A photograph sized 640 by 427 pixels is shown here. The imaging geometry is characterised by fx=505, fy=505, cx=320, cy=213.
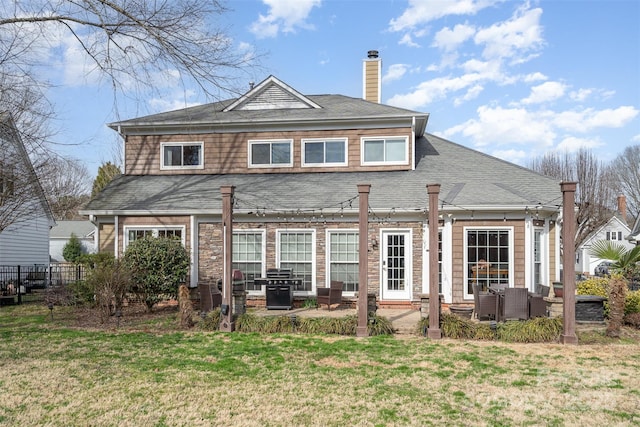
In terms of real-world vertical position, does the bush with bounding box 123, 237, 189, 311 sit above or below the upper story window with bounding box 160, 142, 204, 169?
below

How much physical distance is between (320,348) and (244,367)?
1653mm

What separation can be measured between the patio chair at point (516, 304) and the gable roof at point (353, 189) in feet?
9.35

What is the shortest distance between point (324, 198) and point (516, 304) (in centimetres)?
576

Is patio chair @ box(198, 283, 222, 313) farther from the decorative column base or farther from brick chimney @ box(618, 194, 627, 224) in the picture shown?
brick chimney @ box(618, 194, 627, 224)

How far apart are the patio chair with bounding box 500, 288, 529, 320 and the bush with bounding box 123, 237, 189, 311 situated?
7549 mm

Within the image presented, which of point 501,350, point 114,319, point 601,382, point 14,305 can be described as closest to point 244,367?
point 501,350

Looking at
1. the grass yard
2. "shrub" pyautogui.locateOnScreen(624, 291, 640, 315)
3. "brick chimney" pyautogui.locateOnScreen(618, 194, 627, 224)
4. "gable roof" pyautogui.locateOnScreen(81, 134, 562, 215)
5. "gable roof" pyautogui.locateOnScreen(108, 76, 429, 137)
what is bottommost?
the grass yard

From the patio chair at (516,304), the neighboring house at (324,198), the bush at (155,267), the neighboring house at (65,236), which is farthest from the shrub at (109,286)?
the neighboring house at (65,236)

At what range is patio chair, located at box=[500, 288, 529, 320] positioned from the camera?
10.1m

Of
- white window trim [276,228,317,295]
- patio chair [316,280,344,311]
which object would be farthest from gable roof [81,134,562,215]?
patio chair [316,280,344,311]

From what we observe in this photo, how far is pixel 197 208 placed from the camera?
536 inches

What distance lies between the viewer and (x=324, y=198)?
1381cm

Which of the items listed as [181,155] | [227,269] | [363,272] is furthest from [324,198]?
[181,155]

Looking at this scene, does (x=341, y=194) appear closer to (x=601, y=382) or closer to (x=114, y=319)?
(x=114, y=319)
